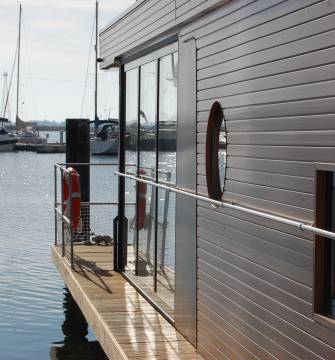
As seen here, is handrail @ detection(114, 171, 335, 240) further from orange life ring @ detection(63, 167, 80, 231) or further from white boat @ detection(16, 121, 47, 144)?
white boat @ detection(16, 121, 47, 144)

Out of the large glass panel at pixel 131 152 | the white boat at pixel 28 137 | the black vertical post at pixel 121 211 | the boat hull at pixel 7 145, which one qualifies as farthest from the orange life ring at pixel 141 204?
the white boat at pixel 28 137

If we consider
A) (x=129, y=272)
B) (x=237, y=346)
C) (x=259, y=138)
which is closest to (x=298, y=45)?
(x=259, y=138)

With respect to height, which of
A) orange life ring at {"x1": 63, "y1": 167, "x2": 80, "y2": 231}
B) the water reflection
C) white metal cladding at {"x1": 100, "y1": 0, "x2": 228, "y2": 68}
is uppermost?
white metal cladding at {"x1": 100, "y1": 0, "x2": 228, "y2": 68}

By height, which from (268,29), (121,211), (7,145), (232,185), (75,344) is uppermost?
(268,29)

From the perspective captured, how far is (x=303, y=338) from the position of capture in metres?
4.62

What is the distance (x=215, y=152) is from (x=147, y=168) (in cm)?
277

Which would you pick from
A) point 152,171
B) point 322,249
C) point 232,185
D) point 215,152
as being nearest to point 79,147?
point 152,171

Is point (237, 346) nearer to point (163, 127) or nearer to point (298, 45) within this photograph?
point (298, 45)

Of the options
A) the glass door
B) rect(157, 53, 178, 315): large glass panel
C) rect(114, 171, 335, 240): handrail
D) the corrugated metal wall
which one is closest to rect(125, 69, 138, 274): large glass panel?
the glass door

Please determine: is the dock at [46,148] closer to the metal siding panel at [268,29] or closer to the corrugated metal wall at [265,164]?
the corrugated metal wall at [265,164]

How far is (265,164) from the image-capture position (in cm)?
517

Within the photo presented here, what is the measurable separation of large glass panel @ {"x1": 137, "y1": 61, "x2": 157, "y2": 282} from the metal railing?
2.45 ft

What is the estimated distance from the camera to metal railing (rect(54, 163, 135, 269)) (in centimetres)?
1109

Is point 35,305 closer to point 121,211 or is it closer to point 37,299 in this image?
point 37,299
